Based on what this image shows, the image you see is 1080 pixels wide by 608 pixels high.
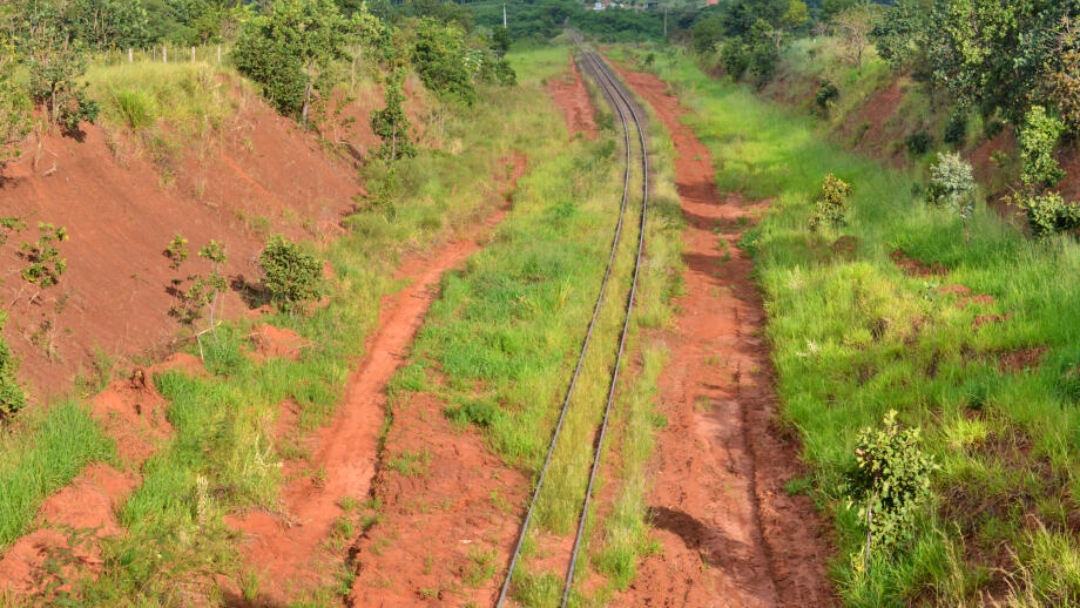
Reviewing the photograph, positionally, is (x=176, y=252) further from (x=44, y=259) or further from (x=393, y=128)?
(x=393, y=128)

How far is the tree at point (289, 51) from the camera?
22.6 m

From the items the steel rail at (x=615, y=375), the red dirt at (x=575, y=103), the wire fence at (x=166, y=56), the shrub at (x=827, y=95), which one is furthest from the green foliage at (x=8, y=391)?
the shrub at (x=827, y=95)

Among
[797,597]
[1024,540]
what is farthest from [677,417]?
[1024,540]

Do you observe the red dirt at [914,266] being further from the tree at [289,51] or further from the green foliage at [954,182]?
the tree at [289,51]

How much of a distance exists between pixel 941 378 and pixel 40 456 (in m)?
9.96

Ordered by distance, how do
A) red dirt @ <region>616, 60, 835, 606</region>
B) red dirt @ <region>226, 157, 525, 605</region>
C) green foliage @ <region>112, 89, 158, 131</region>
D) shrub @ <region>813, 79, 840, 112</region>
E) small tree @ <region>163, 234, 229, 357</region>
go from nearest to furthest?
red dirt @ <region>616, 60, 835, 606</region>
red dirt @ <region>226, 157, 525, 605</region>
small tree @ <region>163, 234, 229, 357</region>
green foliage @ <region>112, 89, 158, 131</region>
shrub @ <region>813, 79, 840, 112</region>

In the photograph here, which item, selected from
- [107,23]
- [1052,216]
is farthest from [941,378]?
[107,23]

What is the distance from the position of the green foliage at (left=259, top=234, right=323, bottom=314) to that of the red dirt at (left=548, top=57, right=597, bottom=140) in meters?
21.0

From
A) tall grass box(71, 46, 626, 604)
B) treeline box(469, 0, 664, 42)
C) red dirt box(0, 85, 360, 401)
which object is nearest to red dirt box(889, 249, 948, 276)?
tall grass box(71, 46, 626, 604)

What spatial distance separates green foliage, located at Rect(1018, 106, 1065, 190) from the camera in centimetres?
1686

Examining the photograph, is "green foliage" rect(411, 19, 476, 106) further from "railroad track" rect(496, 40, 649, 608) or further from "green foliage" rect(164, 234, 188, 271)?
"green foliage" rect(164, 234, 188, 271)

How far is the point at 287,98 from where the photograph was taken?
22734 mm

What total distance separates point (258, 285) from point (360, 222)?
4.41 meters

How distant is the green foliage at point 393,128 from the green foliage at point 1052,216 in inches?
592
